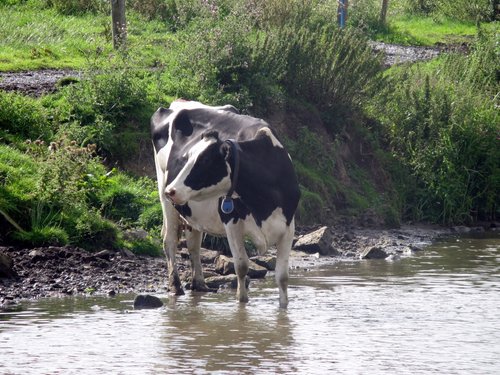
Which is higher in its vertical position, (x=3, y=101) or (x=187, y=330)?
(x=3, y=101)

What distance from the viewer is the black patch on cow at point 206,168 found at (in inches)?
475

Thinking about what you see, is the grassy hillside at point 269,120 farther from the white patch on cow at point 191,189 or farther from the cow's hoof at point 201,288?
the white patch on cow at point 191,189

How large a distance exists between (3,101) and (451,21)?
23.8 metres

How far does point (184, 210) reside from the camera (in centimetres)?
1307

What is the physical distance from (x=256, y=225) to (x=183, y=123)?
1880 mm

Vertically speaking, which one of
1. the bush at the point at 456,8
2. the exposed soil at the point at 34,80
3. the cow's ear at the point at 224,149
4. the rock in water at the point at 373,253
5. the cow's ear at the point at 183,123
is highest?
the bush at the point at 456,8

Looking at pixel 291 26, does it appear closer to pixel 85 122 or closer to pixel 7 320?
pixel 85 122

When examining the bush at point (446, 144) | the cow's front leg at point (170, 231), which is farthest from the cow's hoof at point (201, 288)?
the bush at point (446, 144)

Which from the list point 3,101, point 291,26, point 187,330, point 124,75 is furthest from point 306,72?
point 187,330

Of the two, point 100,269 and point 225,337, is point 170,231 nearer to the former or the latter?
point 100,269

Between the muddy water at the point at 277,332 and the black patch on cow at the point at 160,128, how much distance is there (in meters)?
1.98

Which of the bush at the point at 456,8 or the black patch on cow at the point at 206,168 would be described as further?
the bush at the point at 456,8

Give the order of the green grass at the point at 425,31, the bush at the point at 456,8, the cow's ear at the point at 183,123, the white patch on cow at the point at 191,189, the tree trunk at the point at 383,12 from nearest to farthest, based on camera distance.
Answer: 1. the white patch on cow at the point at 191,189
2. the cow's ear at the point at 183,123
3. the green grass at the point at 425,31
4. the tree trunk at the point at 383,12
5. the bush at the point at 456,8

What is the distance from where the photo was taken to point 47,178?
14.6m
